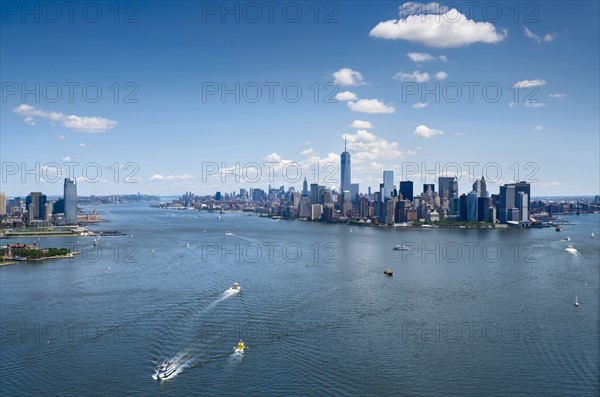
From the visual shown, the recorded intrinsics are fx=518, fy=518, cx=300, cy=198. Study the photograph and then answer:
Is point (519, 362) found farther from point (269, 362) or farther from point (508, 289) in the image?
point (508, 289)

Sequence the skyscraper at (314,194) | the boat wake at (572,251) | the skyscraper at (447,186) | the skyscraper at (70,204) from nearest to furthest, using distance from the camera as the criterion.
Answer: the boat wake at (572,251), the skyscraper at (70,204), the skyscraper at (447,186), the skyscraper at (314,194)

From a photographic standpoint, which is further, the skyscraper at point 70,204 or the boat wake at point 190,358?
the skyscraper at point 70,204

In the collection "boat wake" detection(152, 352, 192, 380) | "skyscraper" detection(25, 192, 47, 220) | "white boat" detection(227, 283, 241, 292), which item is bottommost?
"boat wake" detection(152, 352, 192, 380)

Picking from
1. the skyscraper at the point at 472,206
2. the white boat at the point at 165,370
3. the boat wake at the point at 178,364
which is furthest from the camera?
the skyscraper at the point at 472,206

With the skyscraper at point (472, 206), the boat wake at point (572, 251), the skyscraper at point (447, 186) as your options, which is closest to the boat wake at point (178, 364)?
the boat wake at point (572, 251)

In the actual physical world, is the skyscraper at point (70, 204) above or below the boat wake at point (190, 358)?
above

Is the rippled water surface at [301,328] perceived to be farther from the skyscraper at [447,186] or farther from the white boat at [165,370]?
the skyscraper at [447,186]

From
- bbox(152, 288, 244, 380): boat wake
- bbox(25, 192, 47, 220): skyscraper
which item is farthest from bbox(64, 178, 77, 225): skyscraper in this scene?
bbox(152, 288, 244, 380): boat wake

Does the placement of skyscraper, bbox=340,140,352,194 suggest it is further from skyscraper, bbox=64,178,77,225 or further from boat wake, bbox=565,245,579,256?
boat wake, bbox=565,245,579,256

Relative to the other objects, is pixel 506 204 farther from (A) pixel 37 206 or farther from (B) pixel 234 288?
(A) pixel 37 206

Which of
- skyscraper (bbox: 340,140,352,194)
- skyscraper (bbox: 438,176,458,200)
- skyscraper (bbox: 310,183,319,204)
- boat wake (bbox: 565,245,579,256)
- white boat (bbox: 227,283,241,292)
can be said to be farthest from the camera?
skyscraper (bbox: 340,140,352,194)
